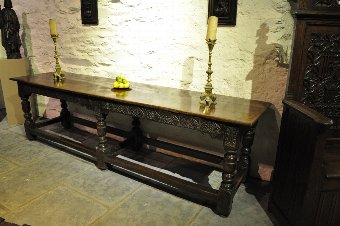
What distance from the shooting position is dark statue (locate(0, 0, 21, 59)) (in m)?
3.69

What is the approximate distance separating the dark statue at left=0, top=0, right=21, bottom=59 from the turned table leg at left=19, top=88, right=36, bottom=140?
989mm

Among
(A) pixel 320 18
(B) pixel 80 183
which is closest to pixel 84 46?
(B) pixel 80 183

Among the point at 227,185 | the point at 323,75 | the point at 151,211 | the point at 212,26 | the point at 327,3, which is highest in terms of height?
the point at 327,3

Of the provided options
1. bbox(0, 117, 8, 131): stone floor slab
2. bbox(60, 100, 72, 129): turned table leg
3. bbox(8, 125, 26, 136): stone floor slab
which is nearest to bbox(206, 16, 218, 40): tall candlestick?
bbox(60, 100, 72, 129): turned table leg

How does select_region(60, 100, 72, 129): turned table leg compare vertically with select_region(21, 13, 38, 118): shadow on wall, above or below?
below

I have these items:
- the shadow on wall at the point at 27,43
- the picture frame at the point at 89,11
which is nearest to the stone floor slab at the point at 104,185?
the picture frame at the point at 89,11

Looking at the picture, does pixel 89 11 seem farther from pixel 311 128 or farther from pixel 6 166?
pixel 311 128

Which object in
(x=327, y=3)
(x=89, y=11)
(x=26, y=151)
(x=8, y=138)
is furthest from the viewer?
(x=8, y=138)

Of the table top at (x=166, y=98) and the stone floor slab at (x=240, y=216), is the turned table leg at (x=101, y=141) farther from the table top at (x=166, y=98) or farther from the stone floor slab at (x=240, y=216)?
the stone floor slab at (x=240, y=216)

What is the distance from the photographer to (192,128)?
206 cm

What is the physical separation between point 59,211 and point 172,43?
1901mm

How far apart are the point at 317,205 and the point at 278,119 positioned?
938mm

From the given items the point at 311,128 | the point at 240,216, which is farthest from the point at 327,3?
the point at 240,216

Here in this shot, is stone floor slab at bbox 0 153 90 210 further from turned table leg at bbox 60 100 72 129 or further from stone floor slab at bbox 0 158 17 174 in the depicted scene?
turned table leg at bbox 60 100 72 129
